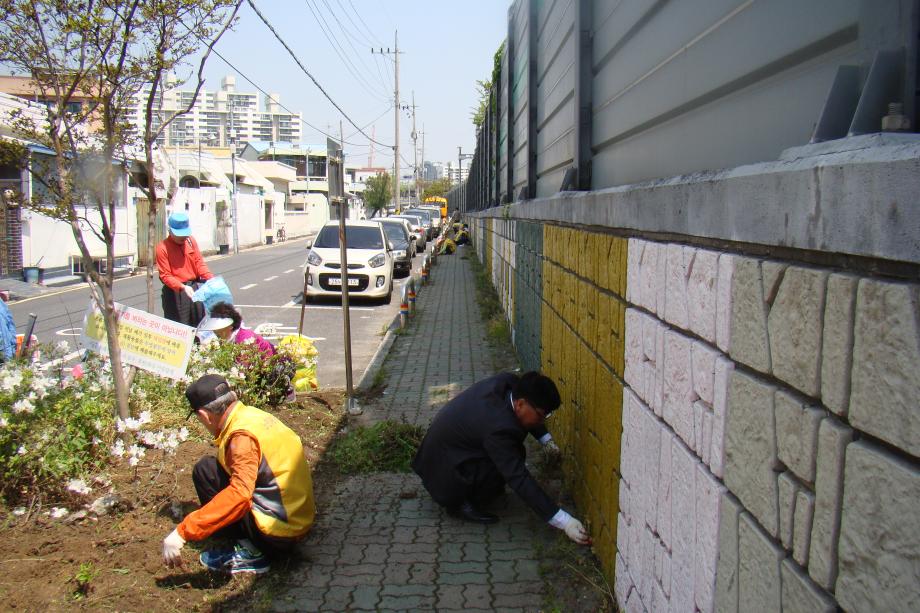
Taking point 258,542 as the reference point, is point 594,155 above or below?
above

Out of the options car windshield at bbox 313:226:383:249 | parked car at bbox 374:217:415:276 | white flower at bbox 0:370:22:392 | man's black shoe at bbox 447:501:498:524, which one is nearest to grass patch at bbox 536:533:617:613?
man's black shoe at bbox 447:501:498:524

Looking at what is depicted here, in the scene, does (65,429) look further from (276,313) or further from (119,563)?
(276,313)

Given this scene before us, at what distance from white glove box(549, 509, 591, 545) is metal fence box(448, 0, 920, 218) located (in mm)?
1750

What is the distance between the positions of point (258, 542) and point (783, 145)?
316cm

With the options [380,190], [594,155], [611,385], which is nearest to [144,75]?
[594,155]

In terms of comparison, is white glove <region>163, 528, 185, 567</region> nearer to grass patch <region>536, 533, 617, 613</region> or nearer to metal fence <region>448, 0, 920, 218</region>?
grass patch <region>536, 533, 617, 613</region>

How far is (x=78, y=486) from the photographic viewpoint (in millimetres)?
4426

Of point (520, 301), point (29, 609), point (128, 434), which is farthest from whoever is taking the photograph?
point (520, 301)

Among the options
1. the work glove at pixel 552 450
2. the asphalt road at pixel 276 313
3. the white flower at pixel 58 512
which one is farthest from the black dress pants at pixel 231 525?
the asphalt road at pixel 276 313

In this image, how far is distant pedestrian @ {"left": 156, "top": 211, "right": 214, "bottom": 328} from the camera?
25.1 ft

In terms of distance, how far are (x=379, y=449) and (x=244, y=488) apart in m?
2.09

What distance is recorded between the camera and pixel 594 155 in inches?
210

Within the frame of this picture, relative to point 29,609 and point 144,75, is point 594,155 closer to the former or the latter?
point 144,75

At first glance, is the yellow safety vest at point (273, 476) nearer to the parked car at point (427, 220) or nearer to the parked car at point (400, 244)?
the parked car at point (400, 244)
